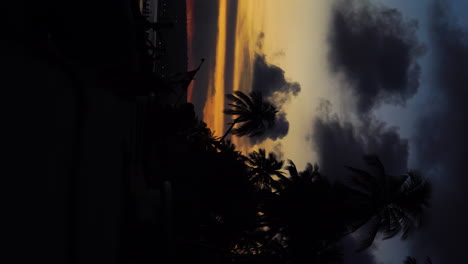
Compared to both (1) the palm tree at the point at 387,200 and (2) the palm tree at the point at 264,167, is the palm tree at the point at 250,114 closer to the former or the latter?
→ (2) the palm tree at the point at 264,167

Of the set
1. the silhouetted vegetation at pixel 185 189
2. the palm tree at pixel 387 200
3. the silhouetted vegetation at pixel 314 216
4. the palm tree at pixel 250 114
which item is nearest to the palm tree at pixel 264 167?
the silhouetted vegetation at pixel 185 189

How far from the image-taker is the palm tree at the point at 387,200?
9.62 metres

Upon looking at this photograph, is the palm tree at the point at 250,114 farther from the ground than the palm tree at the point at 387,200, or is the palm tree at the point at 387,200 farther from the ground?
the palm tree at the point at 250,114

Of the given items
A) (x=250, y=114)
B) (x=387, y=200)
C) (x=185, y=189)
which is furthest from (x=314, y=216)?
(x=250, y=114)

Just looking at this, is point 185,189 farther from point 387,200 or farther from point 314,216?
point 387,200

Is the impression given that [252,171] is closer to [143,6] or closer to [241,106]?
[241,106]

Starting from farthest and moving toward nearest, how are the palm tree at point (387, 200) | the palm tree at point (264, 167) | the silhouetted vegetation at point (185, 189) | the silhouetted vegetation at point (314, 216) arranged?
the palm tree at point (264, 167)
the palm tree at point (387, 200)
the silhouetted vegetation at point (314, 216)
the silhouetted vegetation at point (185, 189)

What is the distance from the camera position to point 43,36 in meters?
3.37

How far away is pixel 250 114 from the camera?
17.9 m

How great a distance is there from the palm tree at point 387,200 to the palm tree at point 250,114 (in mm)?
8751

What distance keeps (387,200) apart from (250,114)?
9885mm

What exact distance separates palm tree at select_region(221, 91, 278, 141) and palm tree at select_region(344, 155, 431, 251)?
8751mm

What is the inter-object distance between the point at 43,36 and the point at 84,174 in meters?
1.74

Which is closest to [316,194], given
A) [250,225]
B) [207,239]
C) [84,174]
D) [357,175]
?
[357,175]
